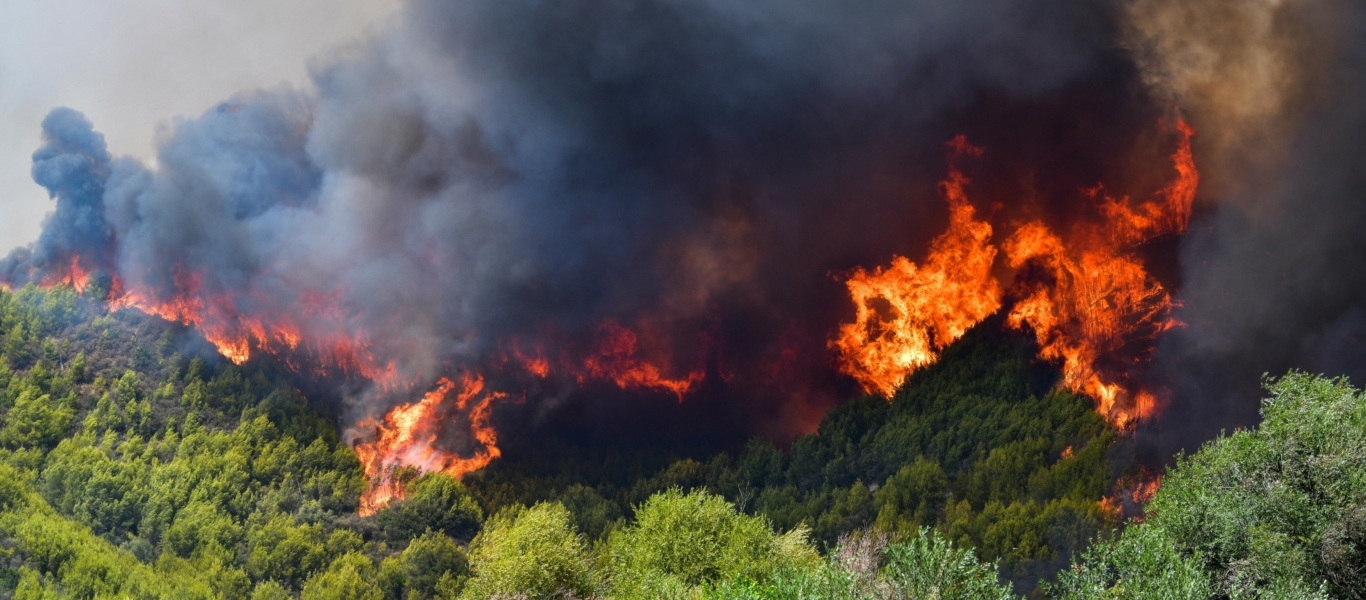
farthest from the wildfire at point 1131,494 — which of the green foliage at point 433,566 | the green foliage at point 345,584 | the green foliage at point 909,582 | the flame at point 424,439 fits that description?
the green foliage at point 345,584

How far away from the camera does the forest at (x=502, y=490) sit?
80.9 meters

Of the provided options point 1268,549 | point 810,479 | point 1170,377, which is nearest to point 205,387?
point 810,479

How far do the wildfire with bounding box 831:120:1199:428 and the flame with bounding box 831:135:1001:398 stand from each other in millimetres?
131

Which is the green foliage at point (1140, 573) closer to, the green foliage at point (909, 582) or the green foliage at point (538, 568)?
the green foliage at point (909, 582)

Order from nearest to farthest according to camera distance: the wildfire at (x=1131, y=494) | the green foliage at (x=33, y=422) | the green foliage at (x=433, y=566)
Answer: the wildfire at (x=1131, y=494)
the green foliage at (x=433, y=566)
the green foliage at (x=33, y=422)

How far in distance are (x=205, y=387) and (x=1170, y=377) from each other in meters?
124

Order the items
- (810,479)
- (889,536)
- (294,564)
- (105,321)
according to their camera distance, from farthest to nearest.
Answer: (105,321) → (810,479) → (294,564) → (889,536)

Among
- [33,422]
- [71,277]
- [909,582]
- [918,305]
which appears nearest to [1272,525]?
[909,582]

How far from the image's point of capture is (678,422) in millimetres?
140000

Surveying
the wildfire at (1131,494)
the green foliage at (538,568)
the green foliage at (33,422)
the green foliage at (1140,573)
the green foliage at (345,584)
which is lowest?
the green foliage at (1140,573)

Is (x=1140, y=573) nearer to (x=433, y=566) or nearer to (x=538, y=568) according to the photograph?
(x=538, y=568)

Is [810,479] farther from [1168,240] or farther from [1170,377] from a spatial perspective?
[1168,240]

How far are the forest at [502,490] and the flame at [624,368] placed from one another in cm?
933

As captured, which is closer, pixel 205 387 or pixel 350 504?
pixel 350 504
